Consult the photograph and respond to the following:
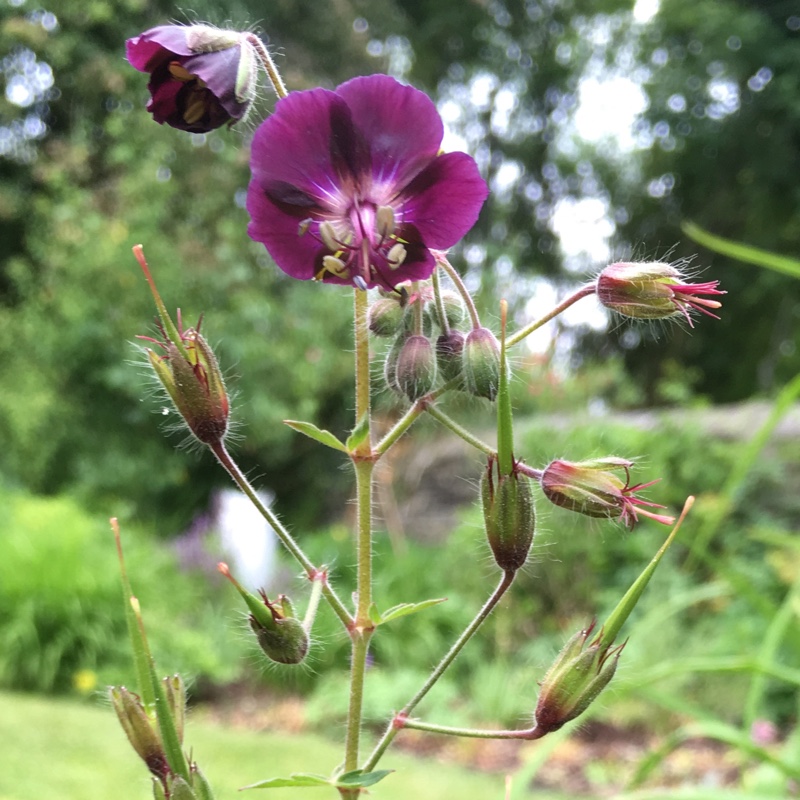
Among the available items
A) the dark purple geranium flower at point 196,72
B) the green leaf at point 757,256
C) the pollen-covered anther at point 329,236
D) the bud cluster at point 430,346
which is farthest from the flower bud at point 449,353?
the green leaf at point 757,256

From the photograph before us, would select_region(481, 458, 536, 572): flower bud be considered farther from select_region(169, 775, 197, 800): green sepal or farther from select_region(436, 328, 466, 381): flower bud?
select_region(169, 775, 197, 800): green sepal

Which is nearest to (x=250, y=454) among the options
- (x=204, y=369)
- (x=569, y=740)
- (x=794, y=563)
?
(x=569, y=740)

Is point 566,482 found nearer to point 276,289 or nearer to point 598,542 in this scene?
point 598,542

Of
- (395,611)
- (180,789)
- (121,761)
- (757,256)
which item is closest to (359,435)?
(395,611)

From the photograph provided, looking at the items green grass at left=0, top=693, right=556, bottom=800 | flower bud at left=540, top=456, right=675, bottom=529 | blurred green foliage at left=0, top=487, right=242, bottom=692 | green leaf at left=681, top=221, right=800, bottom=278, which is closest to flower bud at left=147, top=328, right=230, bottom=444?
flower bud at left=540, top=456, right=675, bottom=529

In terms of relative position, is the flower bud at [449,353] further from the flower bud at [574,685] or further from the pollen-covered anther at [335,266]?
the flower bud at [574,685]

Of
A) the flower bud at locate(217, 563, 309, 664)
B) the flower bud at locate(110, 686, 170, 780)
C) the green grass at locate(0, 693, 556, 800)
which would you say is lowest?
the green grass at locate(0, 693, 556, 800)
